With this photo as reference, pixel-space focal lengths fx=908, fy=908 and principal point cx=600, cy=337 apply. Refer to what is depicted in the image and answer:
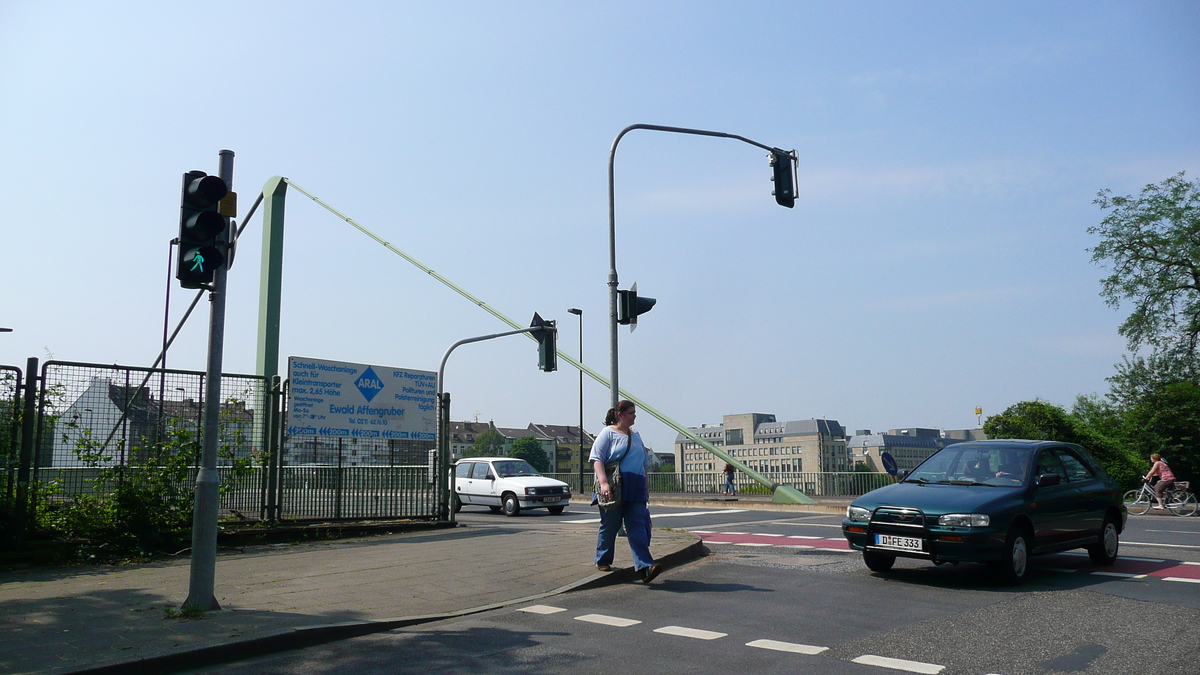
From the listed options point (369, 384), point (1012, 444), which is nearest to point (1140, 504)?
point (1012, 444)

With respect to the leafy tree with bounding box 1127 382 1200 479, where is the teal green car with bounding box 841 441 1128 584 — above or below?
below

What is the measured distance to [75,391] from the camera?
10258 millimetres

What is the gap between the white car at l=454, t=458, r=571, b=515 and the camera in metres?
22.3

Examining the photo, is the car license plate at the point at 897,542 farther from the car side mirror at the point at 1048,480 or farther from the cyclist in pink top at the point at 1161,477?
the cyclist in pink top at the point at 1161,477

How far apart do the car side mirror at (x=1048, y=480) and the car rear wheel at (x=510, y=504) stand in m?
14.9

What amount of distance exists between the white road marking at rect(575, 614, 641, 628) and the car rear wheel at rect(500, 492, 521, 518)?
15.5 meters

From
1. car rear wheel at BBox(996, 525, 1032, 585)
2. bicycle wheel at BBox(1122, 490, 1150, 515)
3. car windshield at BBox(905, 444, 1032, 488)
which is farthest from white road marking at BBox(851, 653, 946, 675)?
bicycle wheel at BBox(1122, 490, 1150, 515)

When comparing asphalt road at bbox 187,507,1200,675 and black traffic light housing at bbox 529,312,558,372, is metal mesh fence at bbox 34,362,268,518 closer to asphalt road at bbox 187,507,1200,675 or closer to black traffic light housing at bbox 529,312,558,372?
asphalt road at bbox 187,507,1200,675

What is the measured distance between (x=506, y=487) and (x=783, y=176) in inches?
453

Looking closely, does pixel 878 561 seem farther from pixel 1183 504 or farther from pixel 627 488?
pixel 1183 504

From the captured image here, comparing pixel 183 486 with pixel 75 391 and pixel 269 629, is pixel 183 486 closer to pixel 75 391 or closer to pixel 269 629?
pixel 75 391

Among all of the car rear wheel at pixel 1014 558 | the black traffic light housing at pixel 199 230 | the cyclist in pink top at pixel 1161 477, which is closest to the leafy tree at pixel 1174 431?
the cyclist in pink top at pixel 1161 477

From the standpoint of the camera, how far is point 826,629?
21.1ft

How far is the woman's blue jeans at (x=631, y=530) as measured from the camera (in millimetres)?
8578
